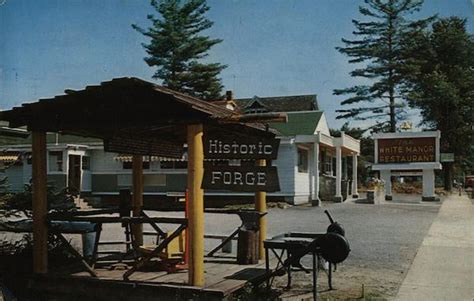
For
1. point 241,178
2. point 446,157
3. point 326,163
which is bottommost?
point 241,178

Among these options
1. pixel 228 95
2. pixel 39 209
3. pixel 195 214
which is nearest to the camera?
pixel 195 214

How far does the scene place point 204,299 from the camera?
17.9ft

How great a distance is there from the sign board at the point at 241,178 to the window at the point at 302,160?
612 inches

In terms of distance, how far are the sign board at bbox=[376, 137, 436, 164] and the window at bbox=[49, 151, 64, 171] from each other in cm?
1322

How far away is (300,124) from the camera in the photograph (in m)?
21.6

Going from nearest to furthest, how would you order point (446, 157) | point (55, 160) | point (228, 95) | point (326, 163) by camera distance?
point (228, 95) → point (446, 157) → point (55, 160) → point (326, 163)

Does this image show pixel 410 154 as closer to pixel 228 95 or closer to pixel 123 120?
pixel 228 95

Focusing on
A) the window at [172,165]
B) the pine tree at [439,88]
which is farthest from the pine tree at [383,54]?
the window at [172,165]

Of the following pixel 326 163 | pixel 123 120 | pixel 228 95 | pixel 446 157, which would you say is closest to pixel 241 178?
pixel 123 120

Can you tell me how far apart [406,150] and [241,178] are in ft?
52.5

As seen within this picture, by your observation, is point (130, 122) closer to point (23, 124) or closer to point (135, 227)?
point (23, 124)

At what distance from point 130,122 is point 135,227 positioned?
283cm

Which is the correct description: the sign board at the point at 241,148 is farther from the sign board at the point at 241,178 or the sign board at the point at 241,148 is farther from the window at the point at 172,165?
the window at the point at 172,165

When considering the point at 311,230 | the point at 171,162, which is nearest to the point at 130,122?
the point at 311,230
